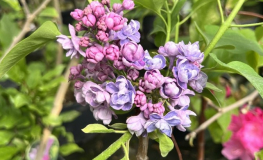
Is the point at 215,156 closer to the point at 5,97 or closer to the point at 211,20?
the point at 211,20

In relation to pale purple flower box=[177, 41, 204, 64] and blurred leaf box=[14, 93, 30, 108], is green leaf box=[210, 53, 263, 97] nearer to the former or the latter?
pale purple flower box=[177, 41, 204, 64]

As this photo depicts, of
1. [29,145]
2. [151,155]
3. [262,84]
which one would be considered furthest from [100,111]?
[151,155]

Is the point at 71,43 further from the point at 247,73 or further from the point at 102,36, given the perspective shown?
the point at 247,73

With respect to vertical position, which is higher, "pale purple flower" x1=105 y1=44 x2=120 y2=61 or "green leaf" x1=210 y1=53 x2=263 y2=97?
"pale purple flower" x1=105 y1=44 x2=120 y2=61

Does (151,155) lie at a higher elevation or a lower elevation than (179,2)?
lower

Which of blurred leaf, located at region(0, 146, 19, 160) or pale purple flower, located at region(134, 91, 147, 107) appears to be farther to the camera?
blurred leaf, located at region(0, 146, 19, 160)

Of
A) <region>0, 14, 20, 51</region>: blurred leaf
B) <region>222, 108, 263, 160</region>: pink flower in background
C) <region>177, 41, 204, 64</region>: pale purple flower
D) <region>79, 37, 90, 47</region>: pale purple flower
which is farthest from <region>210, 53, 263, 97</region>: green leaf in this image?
<region>0, 14, 20, 51</region>: blurred leaf
